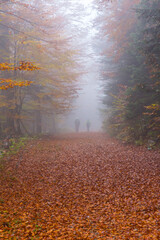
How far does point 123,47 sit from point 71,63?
3.70 m

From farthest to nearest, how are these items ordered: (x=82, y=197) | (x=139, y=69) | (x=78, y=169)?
(x=139, y=69) → (x=78, y=169) → (x=82, y=197)

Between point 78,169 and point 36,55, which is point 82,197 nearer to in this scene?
point 78,169

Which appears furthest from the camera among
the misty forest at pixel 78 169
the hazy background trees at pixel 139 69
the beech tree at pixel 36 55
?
the beech tree at pixel 36 55

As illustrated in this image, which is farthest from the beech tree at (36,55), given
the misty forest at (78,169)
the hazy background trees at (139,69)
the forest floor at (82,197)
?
the forest floor at (82,197)

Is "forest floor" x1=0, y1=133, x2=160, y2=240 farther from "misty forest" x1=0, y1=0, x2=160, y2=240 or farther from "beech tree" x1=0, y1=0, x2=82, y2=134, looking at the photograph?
"beech tree" x1=0, y1=0, x2=82, y2=134

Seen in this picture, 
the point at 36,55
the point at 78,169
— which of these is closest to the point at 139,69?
the point at 36,55

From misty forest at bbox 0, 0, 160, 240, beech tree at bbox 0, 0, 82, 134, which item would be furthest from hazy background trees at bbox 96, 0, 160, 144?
beech tree at bbox 0, 0, 82, 134

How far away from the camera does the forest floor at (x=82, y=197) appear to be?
377 centimetres

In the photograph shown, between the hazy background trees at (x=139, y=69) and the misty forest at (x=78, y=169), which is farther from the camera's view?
the hazy background trees at (x=139, y=69)

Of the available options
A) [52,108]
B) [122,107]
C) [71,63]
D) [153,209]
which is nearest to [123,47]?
[71,63]

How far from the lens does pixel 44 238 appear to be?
3.61 m

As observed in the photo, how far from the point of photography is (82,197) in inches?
203

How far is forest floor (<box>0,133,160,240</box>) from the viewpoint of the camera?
3766mm

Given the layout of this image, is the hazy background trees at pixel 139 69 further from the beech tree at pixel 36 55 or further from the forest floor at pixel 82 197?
the beech tree at pixel 36 55
